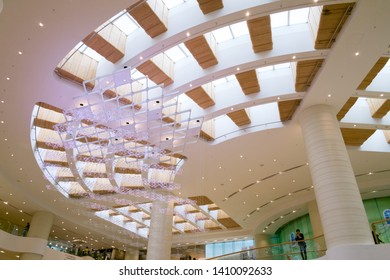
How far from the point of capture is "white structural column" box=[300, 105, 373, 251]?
8.59 metres

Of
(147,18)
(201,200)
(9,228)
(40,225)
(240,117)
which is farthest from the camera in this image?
(40,225)

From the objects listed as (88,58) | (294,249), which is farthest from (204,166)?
(88,58)

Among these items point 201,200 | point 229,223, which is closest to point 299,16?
point 201,200

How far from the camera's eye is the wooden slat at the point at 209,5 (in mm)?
7906

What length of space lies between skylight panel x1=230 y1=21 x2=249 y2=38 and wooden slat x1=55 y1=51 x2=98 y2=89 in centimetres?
491

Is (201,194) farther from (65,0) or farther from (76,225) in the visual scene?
(65,0)

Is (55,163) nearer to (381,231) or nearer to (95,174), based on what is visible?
(95,174)

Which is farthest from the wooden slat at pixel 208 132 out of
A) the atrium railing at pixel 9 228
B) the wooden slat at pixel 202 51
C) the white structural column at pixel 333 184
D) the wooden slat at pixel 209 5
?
the atrium railing at pixel 9 228

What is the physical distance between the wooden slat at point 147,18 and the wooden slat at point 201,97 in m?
2.89

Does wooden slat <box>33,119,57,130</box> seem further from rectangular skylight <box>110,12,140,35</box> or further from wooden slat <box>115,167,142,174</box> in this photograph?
rectangular skylight <box>110,12,140,35</box>

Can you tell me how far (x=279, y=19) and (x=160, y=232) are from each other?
1296cm

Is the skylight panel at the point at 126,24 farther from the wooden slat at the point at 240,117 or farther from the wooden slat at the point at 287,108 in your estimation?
the wooden slat at the point at 287,108

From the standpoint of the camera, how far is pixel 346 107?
11633 millimetres

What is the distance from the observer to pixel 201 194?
1797 centimetres
